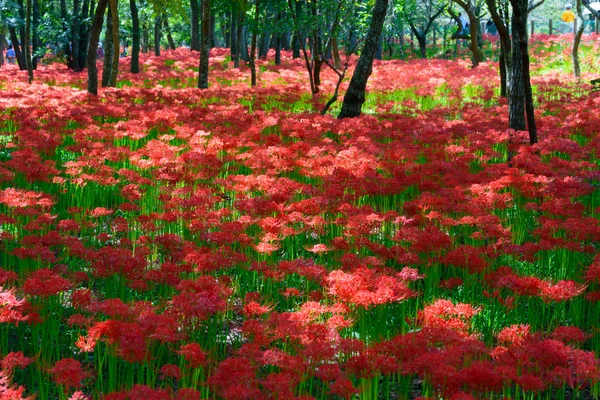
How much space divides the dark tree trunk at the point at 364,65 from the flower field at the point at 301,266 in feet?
4.76

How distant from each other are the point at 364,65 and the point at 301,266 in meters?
8.79

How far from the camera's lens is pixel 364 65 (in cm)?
1290

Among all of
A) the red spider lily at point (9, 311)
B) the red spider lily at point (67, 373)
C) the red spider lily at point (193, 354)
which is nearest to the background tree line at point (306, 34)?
the red spider lily at point (193, 354)

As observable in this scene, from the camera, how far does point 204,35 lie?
1659 centimetres

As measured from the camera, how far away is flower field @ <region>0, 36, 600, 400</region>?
342 cm

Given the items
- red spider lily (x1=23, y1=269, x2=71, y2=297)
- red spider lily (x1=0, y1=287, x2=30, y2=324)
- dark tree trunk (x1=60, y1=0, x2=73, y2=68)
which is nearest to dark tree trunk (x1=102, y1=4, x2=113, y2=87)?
dark tree trunk (x1=60, y1=0, x2=73, y2=68)

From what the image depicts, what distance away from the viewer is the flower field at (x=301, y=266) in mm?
3420

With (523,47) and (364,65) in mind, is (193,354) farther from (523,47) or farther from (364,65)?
(364,65)

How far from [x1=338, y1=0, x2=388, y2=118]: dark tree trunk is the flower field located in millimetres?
1452

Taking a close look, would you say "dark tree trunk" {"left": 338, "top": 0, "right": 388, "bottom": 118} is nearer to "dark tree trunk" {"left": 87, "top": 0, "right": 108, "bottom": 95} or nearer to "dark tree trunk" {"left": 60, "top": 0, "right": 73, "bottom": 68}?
"dark tree trunk" {"left": 87, "top": 0, "right": 108, "bottom": 95}

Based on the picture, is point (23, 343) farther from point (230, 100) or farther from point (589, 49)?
point (589, 49)

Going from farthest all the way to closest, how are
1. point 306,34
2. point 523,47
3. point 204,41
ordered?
1. point 306,34
2. point 204,41
3. point 523,47

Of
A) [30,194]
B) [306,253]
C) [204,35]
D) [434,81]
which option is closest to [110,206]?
Result: [30,194]

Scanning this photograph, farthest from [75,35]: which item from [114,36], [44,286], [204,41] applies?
[44,286]
